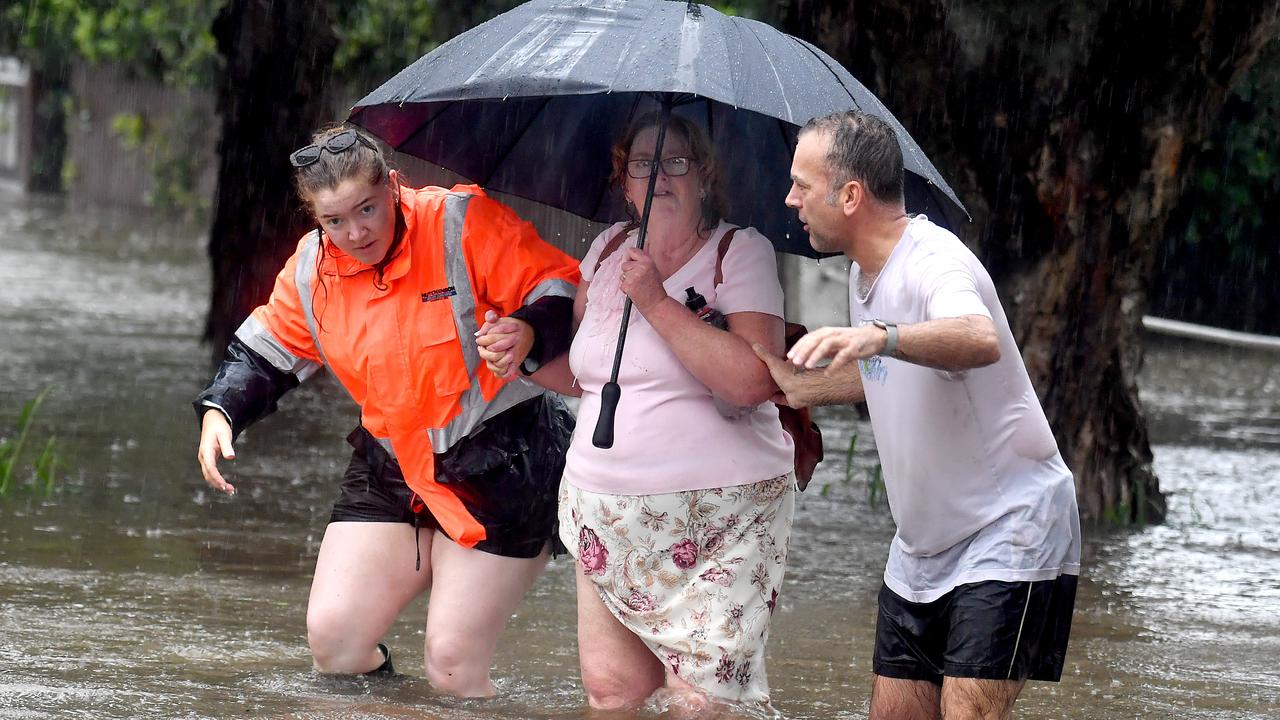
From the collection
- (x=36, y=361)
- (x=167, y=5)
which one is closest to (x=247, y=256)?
(x=36, y=361)

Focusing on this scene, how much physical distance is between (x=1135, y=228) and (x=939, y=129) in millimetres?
1052

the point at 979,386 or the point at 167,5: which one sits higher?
the point at 167,5

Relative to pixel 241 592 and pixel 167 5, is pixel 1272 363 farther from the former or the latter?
pixel 167 5

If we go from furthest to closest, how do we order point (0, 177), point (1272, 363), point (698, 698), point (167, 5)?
point (0, 177) < point (167, 5) < point (1272, 363) < point (698, 698)

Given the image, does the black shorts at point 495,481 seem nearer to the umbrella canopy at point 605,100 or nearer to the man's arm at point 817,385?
the umbrella canopy at point 605,100

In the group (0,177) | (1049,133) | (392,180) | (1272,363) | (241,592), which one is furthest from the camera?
(0,177)

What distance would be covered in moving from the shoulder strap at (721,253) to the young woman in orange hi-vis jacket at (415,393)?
485 millimetres

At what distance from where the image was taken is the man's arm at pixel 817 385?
3.90 metres

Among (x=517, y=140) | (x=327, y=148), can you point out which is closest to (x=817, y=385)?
(x=517, y=140)

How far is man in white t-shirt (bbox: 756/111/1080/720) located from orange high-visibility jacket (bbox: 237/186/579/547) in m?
1.02

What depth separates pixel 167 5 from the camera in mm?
25062

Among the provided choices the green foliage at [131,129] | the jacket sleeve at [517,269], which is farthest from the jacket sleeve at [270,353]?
the green foliage at [131,129]

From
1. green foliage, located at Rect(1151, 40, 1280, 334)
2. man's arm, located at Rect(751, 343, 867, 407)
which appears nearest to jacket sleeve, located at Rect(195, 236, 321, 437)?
man's arm, located at Rect(751, 343, 867, 407)

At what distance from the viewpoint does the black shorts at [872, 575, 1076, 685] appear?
3639 mm
